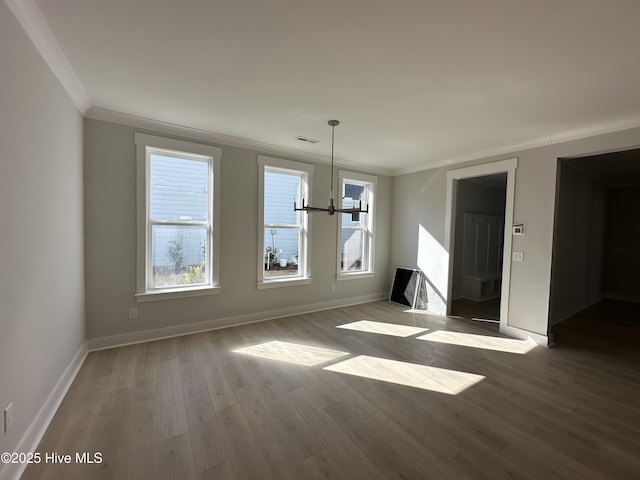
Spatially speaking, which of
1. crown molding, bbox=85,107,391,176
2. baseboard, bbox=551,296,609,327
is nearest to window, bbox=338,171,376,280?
crown molding, bbox=85,107,391,176

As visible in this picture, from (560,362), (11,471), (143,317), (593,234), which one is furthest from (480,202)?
(11,471)

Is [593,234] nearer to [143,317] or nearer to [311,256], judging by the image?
[311,256]

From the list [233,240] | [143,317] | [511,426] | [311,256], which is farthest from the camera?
[311,256]

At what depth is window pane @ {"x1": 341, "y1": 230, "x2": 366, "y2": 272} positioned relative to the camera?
17.6ft

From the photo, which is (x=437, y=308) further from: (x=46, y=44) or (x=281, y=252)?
(x=46, y=44)

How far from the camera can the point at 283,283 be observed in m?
4.48

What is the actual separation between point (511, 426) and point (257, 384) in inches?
82.9

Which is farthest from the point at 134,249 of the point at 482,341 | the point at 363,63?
the point at 482,341

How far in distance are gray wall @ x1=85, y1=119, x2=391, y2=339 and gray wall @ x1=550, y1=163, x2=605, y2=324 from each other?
3.50m

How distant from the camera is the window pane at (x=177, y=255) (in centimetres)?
354

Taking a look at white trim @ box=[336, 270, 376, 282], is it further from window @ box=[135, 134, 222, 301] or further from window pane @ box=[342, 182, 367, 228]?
window @ box=[135, 134, 222, 301]

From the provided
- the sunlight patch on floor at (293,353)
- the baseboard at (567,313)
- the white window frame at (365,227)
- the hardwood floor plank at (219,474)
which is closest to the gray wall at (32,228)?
the hardwood floor plank at (219,474)

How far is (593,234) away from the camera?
5699 millimetres

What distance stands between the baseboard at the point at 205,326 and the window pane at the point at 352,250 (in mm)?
634
